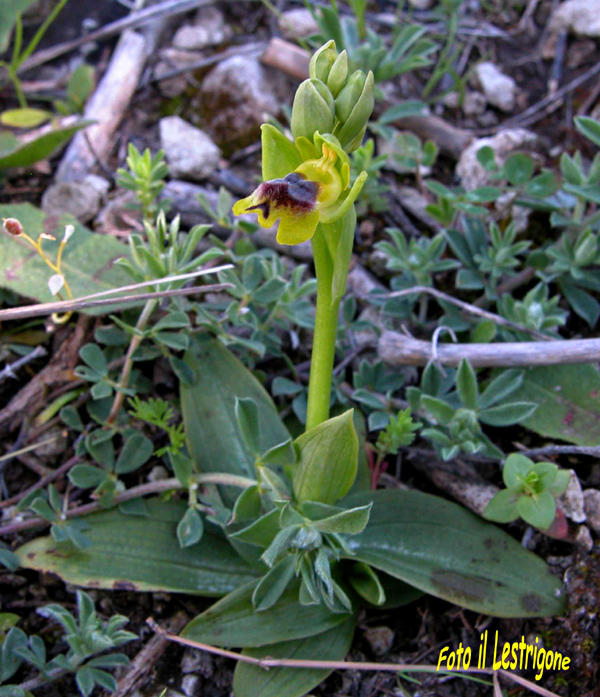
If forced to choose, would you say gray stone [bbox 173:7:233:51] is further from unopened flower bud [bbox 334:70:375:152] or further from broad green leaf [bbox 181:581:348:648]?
broad green leaf [bbox 181:581:348:648]

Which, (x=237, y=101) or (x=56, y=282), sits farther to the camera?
(x=237, y=101)

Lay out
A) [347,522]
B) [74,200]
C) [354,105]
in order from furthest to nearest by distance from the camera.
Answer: [74,200], [347,522], [354,105]

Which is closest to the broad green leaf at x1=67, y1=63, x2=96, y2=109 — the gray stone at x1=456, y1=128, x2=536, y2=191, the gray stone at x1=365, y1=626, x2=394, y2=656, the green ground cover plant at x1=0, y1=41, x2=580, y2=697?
→ the green ground cover plant at x1=0, y1=41, x2=580, y2=697

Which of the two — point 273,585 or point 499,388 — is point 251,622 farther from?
point 499,388

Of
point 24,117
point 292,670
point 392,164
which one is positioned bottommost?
point 292,670

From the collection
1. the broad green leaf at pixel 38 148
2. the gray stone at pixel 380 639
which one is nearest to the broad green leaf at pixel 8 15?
the broad green leaf at pixel 38 148

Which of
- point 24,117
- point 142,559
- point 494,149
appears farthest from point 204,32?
point 142,559

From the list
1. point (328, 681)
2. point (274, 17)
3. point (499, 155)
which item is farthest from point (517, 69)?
point (328, 681)
